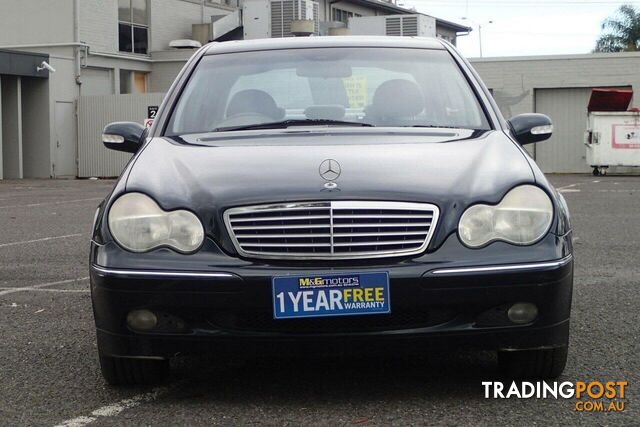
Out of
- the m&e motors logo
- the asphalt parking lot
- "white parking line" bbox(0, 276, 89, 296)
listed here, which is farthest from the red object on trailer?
the m&e motors logo

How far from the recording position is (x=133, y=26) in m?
36.5

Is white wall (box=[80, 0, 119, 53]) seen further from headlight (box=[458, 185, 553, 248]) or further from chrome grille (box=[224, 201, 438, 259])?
headlight (box=[458, 185, 553, 248])

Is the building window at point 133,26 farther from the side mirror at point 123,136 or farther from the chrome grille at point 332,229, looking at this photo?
the chrome grille at point 332,229

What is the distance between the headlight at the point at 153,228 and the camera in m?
3.93

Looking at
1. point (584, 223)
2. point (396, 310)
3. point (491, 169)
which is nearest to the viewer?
point (396, 310)

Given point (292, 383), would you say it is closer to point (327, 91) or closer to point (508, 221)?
point (508, 221)

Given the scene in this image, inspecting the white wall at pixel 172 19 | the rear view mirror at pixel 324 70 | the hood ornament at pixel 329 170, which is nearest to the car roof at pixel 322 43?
the rear view mirror at pixel 324 70

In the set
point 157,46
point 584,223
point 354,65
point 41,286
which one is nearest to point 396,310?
point 354,65

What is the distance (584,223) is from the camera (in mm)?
12875

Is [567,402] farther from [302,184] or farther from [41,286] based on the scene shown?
[41,286]

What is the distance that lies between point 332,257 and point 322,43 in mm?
2085

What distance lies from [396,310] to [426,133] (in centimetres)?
119

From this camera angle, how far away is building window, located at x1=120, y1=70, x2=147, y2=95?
36938 millimetres

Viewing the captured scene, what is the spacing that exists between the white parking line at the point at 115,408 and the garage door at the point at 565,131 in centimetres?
3436
